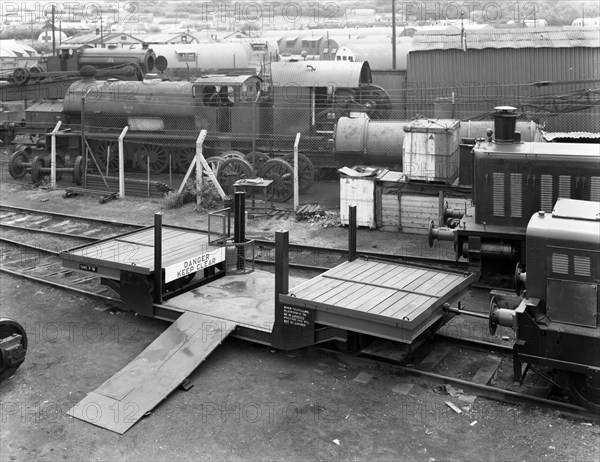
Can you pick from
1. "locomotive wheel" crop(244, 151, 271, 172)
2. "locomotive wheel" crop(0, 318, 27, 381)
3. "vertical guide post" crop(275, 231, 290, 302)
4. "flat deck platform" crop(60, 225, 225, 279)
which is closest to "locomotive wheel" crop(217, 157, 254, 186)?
"locomotive wheel" crop(244, 151, 271, 172)

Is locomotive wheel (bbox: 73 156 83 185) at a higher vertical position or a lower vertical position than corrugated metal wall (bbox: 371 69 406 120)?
lower

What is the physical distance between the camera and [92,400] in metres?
8.04

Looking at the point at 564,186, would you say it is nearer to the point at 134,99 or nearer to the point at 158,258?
the point at 158,258

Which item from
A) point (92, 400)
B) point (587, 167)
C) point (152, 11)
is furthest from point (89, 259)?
point (152, 11)

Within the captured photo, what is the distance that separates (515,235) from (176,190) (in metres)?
11.1

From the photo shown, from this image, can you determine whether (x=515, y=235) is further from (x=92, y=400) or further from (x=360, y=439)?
(x=92, y=400)

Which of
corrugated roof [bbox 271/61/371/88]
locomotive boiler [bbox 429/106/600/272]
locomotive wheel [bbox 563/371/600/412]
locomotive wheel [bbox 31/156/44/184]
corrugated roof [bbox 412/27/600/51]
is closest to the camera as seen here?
locomotive wheel [bbox 563/371/600/412]

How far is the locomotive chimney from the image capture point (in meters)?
11.0

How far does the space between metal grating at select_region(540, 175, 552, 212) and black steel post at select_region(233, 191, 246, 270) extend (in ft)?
14.5

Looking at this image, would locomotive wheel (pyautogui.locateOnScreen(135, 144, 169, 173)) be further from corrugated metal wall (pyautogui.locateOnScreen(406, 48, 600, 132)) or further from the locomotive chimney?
the locomotive chimney

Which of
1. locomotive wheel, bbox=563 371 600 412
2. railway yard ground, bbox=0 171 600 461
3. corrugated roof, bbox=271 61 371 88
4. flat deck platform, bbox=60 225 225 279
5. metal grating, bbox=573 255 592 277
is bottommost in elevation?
railway yard ground, bbox=0 171 600 461

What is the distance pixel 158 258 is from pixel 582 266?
5371 mm

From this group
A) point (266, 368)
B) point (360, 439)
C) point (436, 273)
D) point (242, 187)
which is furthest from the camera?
point (242, 187)

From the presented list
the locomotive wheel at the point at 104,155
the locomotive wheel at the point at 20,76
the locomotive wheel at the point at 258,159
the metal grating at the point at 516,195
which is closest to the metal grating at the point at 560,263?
the metal grating at the point at 516,195
